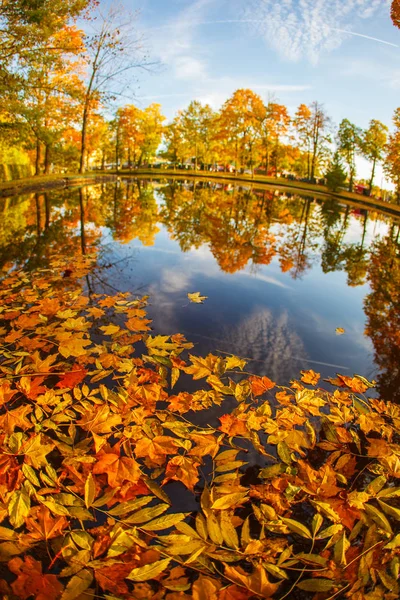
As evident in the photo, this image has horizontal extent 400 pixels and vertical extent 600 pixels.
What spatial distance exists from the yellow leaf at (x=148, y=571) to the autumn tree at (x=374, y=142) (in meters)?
41.5

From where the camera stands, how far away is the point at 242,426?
7.63ft

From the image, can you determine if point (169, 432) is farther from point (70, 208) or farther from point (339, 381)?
point (70, 208)

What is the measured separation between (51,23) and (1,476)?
55.6 ft

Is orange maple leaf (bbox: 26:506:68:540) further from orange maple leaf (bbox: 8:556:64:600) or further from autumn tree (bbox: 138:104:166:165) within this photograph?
autumn tree (bbox: 138:104:166:165)

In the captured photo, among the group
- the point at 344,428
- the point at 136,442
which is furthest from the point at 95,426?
the point at 344,428

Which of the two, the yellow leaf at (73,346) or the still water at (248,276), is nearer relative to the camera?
the yellow leaf at (73,346)

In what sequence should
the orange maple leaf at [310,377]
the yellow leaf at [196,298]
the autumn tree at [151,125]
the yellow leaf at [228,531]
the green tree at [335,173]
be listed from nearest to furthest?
the yellow leaf at [228,531] → the orange maple leaf at [310,377] → the yellow leaf at [196,298] → the green tree at [335,173] → the autumn tree at [151,125]

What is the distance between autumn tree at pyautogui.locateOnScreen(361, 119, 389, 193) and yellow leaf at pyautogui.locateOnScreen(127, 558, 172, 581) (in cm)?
4147

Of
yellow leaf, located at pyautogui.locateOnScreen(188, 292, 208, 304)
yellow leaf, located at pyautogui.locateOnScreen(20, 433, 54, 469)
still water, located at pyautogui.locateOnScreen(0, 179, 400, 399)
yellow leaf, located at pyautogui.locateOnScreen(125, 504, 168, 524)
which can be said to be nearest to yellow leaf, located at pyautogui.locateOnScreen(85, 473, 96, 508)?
yellow leaf, located at pyautogui.locateOnScreen(125, 504, 168, 524)

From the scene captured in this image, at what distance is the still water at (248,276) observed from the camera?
12.1 ft

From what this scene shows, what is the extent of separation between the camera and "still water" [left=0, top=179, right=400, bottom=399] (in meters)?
3.70

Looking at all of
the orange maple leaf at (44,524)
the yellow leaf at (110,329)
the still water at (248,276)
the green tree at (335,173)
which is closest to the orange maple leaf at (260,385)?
the still water at (248,276)

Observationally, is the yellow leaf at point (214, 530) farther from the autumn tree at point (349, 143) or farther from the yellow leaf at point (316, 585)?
the autumn tree at point (349, 143)

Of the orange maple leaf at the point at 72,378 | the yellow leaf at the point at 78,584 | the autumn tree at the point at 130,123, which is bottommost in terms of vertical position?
the yellow leaf at the point at 78,584
